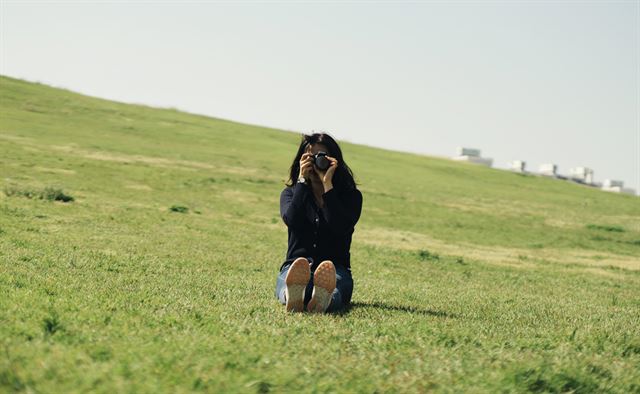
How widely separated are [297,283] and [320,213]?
5.01 ft

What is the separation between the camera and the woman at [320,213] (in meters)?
10.7

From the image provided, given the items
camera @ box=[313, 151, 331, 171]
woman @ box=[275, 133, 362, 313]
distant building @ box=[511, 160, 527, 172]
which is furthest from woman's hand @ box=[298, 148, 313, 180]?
distant building @ box=[511, 160, 527, 172]

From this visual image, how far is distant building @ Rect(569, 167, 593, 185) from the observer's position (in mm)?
140000

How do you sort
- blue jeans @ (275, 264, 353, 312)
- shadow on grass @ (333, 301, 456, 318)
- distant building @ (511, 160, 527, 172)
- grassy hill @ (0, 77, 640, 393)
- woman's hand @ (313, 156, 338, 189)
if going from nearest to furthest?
grassy hill @ (0, 77, 640, 393), blue jeans @ (275, 264, 353, 312), woman's hand @ (313, 156, 338, 189), shadow on grass @ (333, 301, 456, 318), distant building @ (511, 160, 527, 172)

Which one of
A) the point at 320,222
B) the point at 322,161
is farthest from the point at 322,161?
the point at 320,222

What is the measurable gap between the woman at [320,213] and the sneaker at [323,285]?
0.44 metres

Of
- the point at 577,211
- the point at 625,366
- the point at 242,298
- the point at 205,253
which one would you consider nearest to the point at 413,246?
the point at 205,253

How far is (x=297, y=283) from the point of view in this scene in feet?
32.0

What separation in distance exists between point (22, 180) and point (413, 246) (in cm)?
1773

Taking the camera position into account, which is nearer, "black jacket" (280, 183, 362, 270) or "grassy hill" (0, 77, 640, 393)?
"grassy hill" (0, 77, 640, 393)

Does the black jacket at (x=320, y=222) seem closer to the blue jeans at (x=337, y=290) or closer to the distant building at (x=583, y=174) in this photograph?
the blue jeans at (x=337, y=290)

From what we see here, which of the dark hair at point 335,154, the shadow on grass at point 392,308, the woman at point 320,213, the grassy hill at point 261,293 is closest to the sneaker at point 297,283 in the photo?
the grassy hill at point 261,293

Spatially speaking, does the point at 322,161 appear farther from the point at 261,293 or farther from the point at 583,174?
the point at 583,174

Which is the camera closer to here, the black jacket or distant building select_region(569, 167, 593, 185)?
the black jacket
